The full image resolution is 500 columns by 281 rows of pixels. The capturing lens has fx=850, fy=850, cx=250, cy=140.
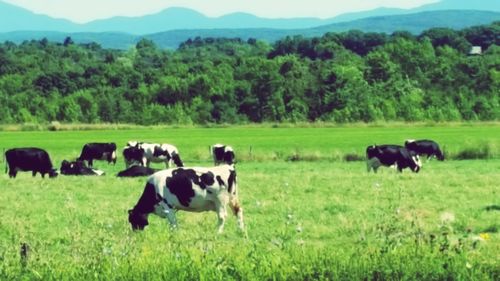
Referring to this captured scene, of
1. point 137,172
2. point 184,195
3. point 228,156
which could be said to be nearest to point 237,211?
point 184,195

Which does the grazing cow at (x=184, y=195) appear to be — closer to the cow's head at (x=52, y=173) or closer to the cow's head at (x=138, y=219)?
the cow's head at (x=138, y=219)

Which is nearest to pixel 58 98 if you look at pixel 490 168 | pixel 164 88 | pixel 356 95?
pixel 164 88

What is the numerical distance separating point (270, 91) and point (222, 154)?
4804cm

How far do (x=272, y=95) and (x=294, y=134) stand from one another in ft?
63.8

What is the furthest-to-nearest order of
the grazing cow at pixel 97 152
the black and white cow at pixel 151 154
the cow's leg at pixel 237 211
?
the grazing cow at pixel 97 152, the black and white cow at pixel 151 154, the cow's leg at pixel 237 211

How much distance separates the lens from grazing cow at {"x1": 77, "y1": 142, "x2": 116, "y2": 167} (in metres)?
40.2

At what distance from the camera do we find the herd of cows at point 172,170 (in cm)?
1494

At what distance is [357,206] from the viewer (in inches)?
704

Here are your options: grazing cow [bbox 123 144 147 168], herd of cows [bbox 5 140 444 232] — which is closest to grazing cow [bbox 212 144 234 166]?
herd of cows [bbox 5 140 444 232]

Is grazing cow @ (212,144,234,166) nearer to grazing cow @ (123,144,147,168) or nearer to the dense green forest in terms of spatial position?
grazing cow @ (123,144,147,168)

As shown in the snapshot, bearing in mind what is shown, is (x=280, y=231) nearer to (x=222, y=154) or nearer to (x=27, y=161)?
(x=27, y=161)

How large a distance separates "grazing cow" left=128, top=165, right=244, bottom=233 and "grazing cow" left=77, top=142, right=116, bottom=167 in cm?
2558

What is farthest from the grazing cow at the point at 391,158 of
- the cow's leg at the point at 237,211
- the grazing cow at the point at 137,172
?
the cow's leg at the point at 237,211

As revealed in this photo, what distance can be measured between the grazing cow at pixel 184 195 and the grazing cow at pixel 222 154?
75.8ft
